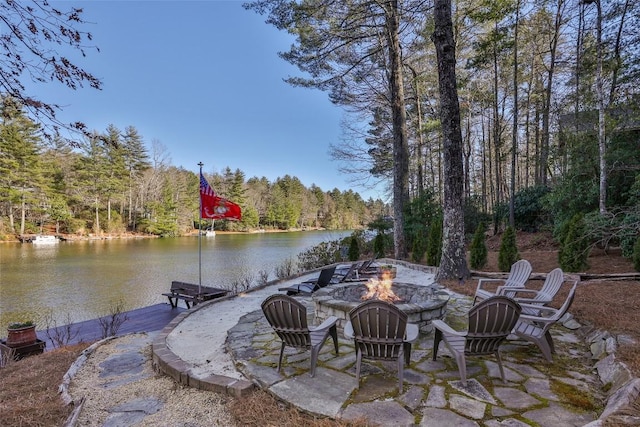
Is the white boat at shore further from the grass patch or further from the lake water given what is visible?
the grass patch

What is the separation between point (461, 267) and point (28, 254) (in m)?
22.1

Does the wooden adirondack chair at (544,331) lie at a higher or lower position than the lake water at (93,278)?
higher

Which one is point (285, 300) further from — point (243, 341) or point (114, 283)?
point (114, 283)

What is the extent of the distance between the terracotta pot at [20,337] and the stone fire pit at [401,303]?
453 cm

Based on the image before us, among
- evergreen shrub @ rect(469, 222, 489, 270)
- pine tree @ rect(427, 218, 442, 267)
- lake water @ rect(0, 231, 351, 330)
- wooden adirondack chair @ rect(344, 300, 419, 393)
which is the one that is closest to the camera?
wooden adirondack chair @ rect(344, 300, 419, 393)

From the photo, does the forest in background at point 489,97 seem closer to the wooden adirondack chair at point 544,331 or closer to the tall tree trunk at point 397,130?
the tall tree trunk at point 397,130

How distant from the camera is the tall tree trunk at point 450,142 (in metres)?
6.13

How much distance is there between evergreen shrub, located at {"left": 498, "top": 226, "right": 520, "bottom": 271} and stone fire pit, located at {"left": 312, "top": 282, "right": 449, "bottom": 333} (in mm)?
3871

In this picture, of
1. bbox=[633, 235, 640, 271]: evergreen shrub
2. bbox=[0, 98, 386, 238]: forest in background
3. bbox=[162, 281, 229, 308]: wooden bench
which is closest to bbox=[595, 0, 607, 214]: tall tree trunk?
bbox=[633, 235, 640, 271]: evergreen shrub

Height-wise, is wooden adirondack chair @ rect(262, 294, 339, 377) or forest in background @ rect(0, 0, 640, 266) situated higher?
forest in background @ rect(0, 0, 640, 266)

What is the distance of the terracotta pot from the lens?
4.87 metres

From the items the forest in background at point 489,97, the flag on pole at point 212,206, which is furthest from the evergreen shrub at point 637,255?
the flag on pole at point 212,206

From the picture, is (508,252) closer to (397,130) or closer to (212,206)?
(397,130)

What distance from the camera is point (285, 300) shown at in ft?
9.21
